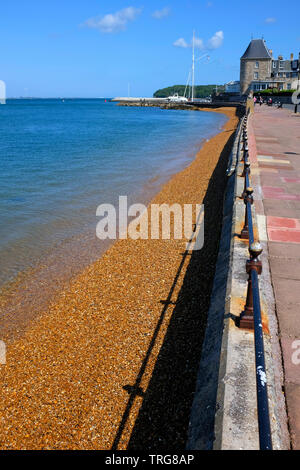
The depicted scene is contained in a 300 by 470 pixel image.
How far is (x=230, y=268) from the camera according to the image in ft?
15.9

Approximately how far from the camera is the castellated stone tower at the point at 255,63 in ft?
285

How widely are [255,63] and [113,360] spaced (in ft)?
320

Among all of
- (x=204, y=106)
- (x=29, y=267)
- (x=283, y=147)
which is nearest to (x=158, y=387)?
(x=29, y=267)

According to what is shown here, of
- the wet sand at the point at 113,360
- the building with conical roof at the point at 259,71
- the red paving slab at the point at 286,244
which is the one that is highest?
the building with conical roof at the point at 259,71

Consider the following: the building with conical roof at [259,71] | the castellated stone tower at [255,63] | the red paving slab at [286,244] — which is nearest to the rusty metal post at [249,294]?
the red paving slab at [286,244]

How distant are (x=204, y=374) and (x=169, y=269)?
3.83m

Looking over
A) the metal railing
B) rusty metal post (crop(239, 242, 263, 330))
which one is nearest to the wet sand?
rusty metal post (crop(239, 242, 263, 330))

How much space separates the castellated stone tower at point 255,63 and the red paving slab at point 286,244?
276 ft

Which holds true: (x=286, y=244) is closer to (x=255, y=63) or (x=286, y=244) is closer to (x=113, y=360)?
(x=113, y=360)

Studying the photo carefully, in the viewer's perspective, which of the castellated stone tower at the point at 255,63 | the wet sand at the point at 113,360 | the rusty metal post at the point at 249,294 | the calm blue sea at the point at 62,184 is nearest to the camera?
the rusty metal post at the point at 249,294

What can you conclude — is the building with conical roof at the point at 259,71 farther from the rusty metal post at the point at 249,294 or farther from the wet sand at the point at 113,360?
the rusty metal post at the point at 249,294

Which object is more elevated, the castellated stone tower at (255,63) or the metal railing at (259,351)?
the castellated stone tower at (255,63)

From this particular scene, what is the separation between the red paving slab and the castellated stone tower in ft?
276

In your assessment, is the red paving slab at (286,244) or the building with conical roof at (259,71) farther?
the building with conical roof at (259,71)
